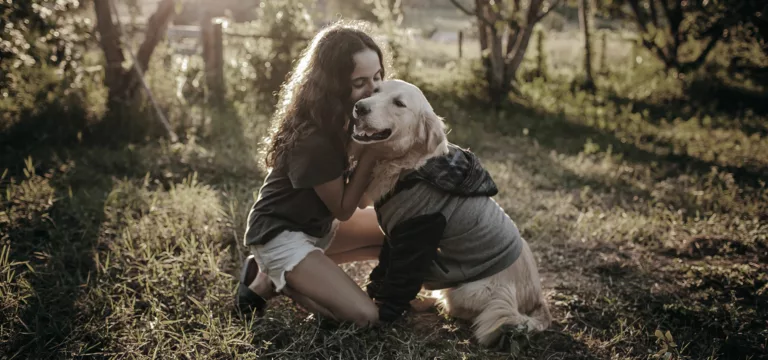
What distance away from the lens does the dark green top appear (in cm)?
236

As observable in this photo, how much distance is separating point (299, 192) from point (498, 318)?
1053 millimetres

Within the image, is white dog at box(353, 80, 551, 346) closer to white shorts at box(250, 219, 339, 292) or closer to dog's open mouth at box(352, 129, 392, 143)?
dog's open mouth at box(352, 129, 392, 143)

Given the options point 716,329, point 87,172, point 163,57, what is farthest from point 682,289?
point 163,57

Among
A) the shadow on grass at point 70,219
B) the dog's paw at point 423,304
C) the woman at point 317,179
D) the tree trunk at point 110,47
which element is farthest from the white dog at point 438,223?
the tree trunk at point 110,47

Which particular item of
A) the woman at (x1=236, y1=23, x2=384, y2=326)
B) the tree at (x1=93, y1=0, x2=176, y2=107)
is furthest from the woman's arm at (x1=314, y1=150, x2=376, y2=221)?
the tree at (x1=93, y1=0, x2=176, y2=107)

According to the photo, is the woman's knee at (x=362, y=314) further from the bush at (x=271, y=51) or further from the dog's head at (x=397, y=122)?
the bush at (x=271, y=51)

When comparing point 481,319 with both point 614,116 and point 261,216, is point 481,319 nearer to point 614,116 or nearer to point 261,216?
point 261,216

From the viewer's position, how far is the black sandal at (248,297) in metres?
2.63

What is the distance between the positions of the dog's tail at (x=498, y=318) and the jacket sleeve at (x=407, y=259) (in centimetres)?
32

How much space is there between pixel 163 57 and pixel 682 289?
564cm

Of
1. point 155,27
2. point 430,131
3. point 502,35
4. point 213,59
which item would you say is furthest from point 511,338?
point 502,35

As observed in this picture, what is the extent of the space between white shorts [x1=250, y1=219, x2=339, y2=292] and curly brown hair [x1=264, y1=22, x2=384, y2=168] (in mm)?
360

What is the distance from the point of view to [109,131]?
522 cm

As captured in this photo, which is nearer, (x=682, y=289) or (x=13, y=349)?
(x=13, y=349)
